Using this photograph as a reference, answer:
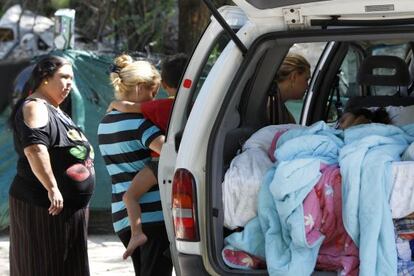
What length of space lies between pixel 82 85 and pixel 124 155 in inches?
130

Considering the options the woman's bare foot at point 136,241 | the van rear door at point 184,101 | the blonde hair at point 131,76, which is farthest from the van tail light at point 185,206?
the blonde hair at point 131,76

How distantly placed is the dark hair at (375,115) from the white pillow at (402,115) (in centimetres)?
4

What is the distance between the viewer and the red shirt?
16.5 feet

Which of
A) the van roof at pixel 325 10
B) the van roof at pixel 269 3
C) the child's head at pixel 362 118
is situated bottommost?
the child's head at pixel 362 118

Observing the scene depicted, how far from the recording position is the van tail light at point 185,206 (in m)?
A: 4.14

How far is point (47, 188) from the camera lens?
518 centimetres

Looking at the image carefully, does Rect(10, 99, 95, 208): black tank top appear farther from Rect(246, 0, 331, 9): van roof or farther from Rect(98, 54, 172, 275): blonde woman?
Rect(246, 0, 331, 9): van roof

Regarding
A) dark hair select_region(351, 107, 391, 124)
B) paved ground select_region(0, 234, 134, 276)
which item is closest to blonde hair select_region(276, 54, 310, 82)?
dark hair select_region(351, 107, 391, 124)

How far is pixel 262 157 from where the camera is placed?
4.20 meters

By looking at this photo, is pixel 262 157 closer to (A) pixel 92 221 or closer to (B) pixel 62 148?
(B) pixel 62 148

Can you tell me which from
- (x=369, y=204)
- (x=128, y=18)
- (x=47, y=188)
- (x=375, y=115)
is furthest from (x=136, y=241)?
(x=128, y=18)

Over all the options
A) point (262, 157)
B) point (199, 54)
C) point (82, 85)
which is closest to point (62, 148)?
point (199, 54)

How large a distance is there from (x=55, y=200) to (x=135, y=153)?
0.54 metres

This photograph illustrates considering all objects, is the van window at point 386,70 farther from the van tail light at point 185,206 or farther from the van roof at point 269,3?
the van tail light at point 185,206
